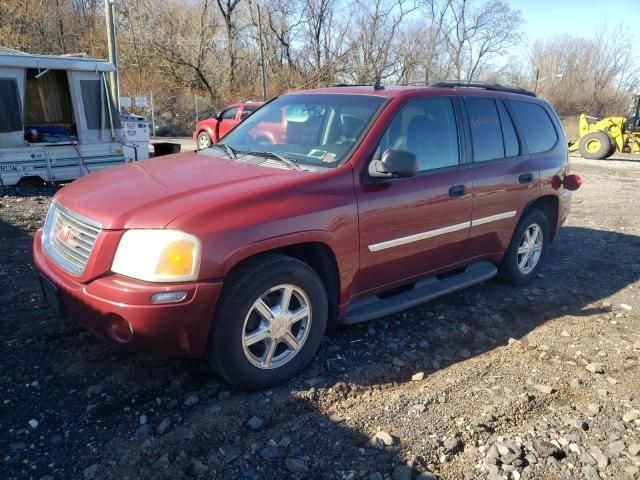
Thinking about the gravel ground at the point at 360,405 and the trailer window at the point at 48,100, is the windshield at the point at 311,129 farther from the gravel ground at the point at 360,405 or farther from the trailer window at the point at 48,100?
the trailer window at the point at 48,100

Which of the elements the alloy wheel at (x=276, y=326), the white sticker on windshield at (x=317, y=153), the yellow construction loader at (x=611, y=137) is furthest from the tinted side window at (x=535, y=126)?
the yellow construction loader at (x=611, y=137)

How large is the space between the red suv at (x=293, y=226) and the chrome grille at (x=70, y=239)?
0.01 metres

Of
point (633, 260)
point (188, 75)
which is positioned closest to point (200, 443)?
point (633, 260)

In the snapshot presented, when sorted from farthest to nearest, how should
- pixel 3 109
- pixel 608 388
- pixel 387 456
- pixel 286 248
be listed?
pixel 3 109, pixel 608 388, pixel 286 248, pixel 387 456

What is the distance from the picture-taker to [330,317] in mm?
3633

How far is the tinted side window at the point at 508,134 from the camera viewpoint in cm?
479

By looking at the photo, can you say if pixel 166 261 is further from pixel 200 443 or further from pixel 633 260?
pixel 633 260

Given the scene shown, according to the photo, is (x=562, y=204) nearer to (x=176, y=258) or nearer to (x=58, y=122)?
(x=176, y=258)

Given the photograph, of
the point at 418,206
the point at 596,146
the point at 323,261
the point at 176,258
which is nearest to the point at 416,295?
the point at 418,206

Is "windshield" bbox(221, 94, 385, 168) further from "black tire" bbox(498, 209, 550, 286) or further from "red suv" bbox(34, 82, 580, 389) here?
"black tire" bbox(498, 209, 550, 286)

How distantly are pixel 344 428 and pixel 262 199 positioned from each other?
4.53ft

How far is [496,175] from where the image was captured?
14.8ft

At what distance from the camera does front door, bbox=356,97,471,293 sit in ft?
11.7

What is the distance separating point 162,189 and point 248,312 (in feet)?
2.99
